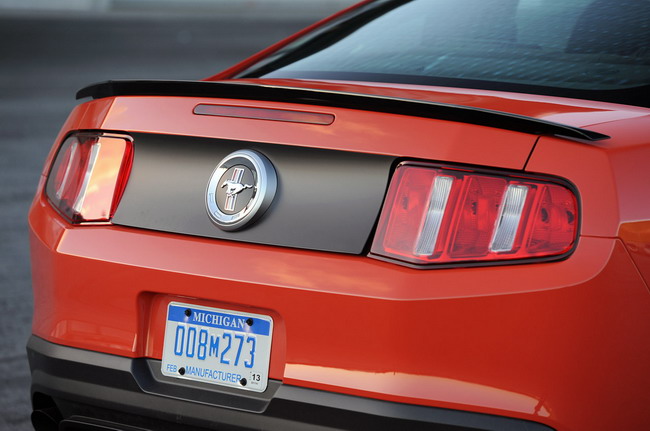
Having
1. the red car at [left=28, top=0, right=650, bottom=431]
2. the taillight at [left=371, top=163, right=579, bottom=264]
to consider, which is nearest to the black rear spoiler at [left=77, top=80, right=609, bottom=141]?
the red car at [left=28, top=0, right=650, bottom=431]

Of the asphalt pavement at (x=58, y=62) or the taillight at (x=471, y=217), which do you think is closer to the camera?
the taillight at (x=471, y=217)

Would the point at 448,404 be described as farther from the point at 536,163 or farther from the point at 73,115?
the point at 73,115

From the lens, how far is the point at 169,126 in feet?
8.47

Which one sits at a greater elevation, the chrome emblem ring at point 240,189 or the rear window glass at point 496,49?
the rear window glass at point 496,49

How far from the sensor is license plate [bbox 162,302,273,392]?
237 centimetres

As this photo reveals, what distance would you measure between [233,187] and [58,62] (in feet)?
60.4

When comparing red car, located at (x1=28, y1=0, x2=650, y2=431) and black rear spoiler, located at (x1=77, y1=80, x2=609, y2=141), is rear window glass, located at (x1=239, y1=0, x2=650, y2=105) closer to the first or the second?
red car, located at (x1=28, y1=0, x2=650, y2=431)

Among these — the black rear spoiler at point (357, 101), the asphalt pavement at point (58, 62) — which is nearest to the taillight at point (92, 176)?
the black rear spoiler at point (357, 101)

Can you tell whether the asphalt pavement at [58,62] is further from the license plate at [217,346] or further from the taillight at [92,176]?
the license plate at [217,346]

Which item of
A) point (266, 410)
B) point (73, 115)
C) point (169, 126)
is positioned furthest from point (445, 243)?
point (73, 115)

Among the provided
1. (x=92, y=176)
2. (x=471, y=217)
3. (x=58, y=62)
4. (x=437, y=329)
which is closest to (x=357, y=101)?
(x=471, y=217)

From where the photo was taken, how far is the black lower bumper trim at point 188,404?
219 cm

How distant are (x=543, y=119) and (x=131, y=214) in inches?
42.4

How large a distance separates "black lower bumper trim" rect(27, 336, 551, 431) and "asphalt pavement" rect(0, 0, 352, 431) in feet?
4.09
